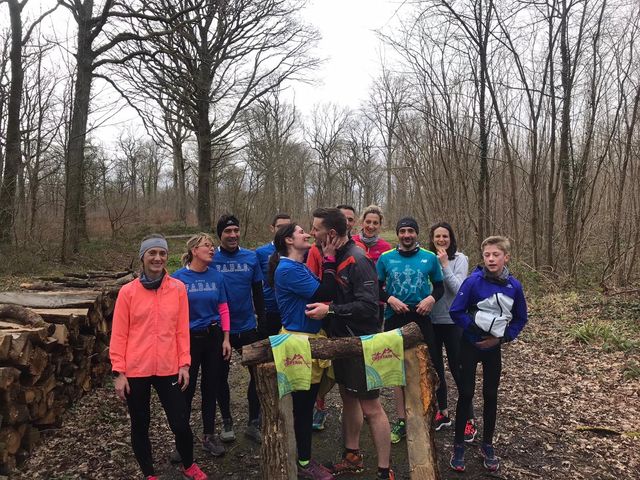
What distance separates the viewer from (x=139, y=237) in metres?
18.9

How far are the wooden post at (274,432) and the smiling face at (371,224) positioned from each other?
218cm

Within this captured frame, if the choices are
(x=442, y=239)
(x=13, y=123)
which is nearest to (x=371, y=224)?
(x=442, y=239)

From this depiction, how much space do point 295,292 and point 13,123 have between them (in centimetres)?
1323

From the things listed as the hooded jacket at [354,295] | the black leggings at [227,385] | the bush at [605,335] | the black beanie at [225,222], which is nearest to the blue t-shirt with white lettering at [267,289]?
the black leggings at [227,385]

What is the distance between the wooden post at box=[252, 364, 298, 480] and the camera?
2.67 m

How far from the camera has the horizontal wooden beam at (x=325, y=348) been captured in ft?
8.87

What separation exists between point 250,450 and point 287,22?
64.5ft

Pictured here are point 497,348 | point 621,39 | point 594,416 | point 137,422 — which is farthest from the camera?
point 621,39

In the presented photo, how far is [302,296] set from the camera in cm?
302

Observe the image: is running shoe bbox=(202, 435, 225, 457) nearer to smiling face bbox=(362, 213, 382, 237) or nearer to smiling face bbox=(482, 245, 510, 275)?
smiling face bbox=(362, 213, 382, 237)

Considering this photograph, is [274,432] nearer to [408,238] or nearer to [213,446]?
[213,446]

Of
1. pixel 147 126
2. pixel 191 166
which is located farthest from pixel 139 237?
pixel 191 166

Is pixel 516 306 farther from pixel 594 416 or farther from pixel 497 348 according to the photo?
pixel 594 416

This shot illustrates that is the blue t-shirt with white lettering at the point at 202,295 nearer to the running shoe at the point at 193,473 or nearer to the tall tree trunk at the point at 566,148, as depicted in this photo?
the running shoe at the point at 193,473
